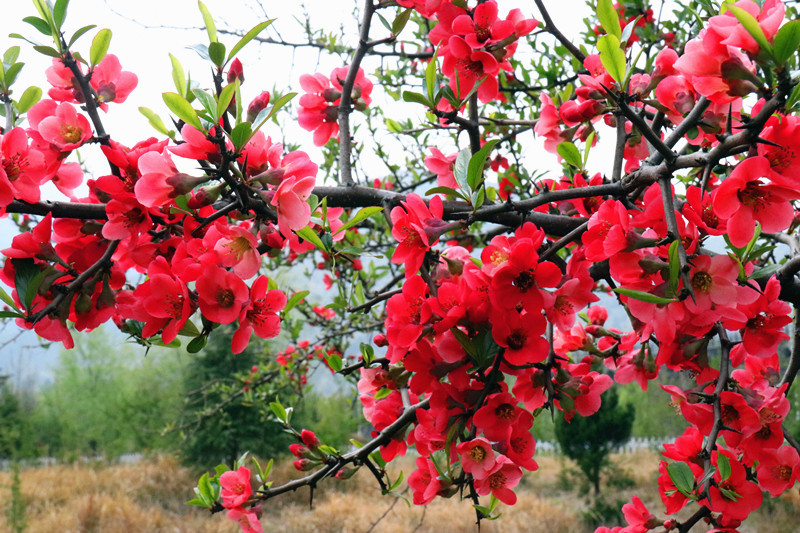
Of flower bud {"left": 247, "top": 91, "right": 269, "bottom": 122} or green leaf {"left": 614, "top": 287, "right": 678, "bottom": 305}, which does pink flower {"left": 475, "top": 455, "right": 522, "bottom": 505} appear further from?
flower bud {"left": 247, "top": 91, "right": 269, "bottom": 122}

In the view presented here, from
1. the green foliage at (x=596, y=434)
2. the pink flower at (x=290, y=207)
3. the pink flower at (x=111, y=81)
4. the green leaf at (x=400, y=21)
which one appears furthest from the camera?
the green foliage at (x=596, y=434)

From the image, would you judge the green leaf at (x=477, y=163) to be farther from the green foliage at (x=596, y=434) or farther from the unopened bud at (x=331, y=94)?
the green foliage at (x=596, y=434)

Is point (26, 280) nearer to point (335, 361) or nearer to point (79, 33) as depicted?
point (79, 33)

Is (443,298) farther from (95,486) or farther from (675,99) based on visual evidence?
(95,486)

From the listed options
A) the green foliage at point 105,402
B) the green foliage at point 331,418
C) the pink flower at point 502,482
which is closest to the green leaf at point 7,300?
the pink flower at point 502,482

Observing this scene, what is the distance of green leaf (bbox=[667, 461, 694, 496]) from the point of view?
0.65m

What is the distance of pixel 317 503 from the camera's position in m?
8.31

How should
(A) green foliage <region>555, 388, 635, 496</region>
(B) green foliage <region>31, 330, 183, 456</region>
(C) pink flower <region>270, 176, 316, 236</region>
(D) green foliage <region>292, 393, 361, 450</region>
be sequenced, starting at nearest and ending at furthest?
(C) pink flower <region>270, 176, 316, 236</region>, (A) green foliage <region>555, 388, 635, 496</region>, (D) green foliage <region>292, 393, 361, 450</region>, (B) green foliage <region>31, 330, 183, 456</region>

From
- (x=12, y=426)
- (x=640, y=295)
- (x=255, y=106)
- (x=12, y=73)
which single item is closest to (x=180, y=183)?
(x=255, y=106)

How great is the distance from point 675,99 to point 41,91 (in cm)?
86

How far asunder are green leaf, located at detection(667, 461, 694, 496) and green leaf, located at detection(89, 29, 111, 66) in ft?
3.00

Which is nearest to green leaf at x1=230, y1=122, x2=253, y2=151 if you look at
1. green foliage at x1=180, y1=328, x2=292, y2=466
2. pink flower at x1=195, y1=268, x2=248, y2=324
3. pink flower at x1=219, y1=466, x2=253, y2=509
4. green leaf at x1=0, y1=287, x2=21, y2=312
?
pink flower at x1=195, y1=268, x2=248, y2=324

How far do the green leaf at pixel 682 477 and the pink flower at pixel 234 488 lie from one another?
2.35ft

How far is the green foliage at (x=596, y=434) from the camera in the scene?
7.95 meters
